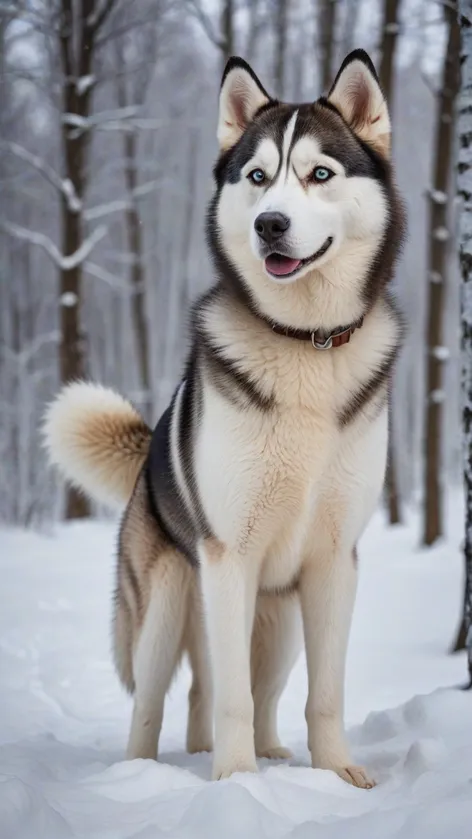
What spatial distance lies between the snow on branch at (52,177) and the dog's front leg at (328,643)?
23.3 ft

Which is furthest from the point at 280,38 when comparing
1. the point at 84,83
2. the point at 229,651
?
the point at 229,651

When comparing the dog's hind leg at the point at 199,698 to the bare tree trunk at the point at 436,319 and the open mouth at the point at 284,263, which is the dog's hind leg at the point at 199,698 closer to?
the open mouth at the point at 284,263

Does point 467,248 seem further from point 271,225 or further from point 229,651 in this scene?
point 229,651

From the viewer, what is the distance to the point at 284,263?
7.77ft

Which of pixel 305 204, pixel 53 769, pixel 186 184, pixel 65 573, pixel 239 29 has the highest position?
pixel 239 29

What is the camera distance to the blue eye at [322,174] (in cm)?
242

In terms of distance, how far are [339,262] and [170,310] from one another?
56.5ft

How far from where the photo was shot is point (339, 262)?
2479 mm

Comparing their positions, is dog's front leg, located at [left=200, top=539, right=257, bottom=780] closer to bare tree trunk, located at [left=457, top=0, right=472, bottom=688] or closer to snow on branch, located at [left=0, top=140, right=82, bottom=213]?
bare tree trunk, located at [left=457, top=0, right=472, bottom=688]

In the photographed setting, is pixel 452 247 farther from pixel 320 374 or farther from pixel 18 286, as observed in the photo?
pixel 320 374

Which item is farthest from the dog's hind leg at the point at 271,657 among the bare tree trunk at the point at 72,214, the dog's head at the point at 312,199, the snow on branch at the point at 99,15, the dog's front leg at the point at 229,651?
the snow on branch at the point at 99,15

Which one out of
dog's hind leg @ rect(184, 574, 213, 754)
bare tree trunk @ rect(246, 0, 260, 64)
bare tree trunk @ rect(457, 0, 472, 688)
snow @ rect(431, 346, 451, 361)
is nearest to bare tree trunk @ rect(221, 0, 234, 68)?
bare tree trunk @ rect(246, 0, 260, 64)

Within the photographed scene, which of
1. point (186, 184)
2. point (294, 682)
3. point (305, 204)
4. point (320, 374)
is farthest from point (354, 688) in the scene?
point (186, 184)

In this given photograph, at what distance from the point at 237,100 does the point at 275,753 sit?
2245 millimetres
